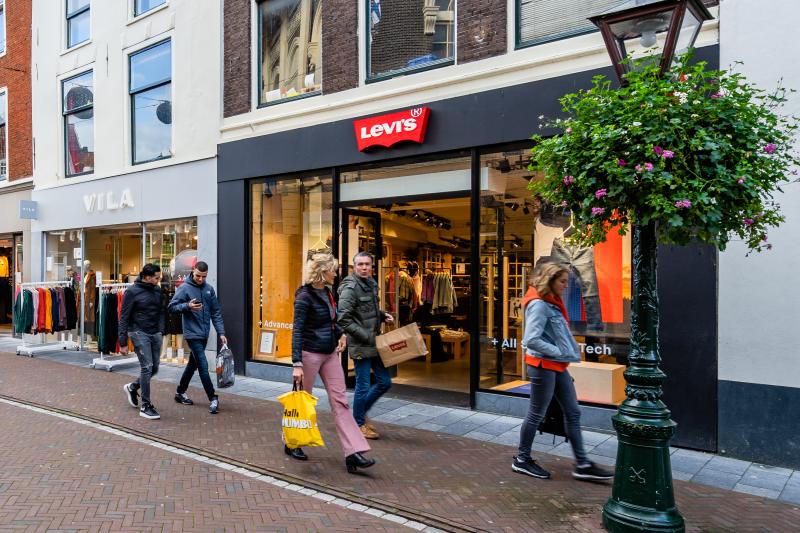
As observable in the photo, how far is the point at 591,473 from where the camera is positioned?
5.08 metres

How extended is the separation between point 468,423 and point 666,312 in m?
A: 2.52

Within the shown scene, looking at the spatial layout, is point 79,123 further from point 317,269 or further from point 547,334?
point 547,334

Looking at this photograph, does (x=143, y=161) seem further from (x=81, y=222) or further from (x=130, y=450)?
(x=130, y=450)

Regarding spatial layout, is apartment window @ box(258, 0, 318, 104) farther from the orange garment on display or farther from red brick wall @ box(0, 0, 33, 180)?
red brick wall @ box(0, 0, 33, 180)

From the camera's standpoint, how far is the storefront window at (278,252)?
9.88m

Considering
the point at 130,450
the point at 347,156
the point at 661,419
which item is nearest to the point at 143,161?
the point at 347,156

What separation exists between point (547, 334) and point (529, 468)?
1.19 metres

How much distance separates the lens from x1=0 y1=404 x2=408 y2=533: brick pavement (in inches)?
165

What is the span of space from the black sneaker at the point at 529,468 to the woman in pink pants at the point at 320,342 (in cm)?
126

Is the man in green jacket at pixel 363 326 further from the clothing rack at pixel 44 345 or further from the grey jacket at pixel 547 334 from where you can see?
the clothing rack at pixel 44 345

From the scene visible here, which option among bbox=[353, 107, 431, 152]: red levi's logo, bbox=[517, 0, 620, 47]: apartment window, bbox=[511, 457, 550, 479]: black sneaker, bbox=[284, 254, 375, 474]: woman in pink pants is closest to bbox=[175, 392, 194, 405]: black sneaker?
bbox=[284, 254, 375, 474]: woman in pink pants

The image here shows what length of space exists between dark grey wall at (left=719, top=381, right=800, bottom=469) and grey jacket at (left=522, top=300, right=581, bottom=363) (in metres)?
1.95

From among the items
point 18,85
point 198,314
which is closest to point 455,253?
point 198,314

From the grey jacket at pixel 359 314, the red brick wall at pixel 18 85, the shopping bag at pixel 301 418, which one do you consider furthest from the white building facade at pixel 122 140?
the shopping bag at pixel 301 418
